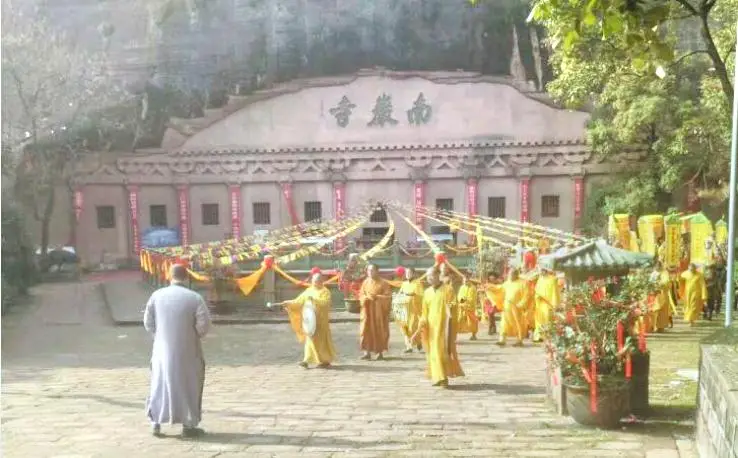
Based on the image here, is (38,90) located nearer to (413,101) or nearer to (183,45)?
(183,45)

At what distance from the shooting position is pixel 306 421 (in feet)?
19.5

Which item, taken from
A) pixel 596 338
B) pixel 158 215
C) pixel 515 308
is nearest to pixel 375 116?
pixel 158 215

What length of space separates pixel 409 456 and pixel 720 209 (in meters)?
8.45

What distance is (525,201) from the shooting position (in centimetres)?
1220

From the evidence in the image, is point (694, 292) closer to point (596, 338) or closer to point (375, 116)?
point (375, 116)

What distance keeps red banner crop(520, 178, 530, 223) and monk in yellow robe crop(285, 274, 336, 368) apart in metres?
4.75

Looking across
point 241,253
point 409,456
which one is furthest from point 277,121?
point 409,456

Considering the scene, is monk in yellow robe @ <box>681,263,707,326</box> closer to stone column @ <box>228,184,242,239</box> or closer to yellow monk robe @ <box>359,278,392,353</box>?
yellow monk robe @ <box>359,278,392,353</box>

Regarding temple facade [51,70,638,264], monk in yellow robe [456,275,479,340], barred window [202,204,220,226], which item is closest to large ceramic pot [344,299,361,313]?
temple facade [51,70,638,264]

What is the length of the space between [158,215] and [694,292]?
358 inches

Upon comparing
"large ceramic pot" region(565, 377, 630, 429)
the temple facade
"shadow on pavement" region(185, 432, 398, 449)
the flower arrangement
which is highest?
the temple facade

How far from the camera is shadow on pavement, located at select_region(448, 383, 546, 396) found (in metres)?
6.93

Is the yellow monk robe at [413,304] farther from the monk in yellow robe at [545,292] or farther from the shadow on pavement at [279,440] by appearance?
the shadow on pavement at [279,440]

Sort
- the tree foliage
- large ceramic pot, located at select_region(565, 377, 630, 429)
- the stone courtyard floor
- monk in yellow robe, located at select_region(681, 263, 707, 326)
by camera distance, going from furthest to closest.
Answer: monk in yellow robe, located at select_region(681, 263, 707, 326), the tree foliage, large ceramic pot, located at select_region(565, 377, 630, 429), the stone courtyard floor
